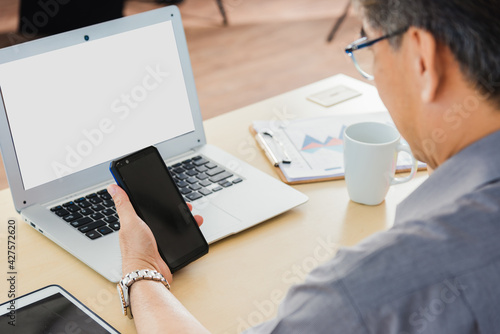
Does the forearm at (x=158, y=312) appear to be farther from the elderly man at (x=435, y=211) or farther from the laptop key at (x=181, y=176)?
the laptop key at (x=181, y=176)

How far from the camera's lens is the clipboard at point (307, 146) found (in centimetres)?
119

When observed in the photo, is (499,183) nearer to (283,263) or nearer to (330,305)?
(330,305)

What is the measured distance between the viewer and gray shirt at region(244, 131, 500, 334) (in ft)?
1.96

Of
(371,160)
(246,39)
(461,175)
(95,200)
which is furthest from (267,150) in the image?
(246,39)

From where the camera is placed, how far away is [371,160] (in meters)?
1.06

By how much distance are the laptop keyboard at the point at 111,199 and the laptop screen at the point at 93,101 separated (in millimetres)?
66

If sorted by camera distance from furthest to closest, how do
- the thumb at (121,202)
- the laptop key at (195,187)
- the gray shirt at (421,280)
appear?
1. the laptop key at (195,187)
2. the thumb at (121,202)
3. the gray shirt at (421,280)

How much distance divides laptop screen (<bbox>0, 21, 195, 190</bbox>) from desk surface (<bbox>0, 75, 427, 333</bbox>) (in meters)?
0.15

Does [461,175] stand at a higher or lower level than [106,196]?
higher

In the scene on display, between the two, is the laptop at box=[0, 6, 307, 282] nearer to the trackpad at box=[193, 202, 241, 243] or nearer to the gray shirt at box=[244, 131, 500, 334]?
the trackpad at box=[193, 202, 241, 243]

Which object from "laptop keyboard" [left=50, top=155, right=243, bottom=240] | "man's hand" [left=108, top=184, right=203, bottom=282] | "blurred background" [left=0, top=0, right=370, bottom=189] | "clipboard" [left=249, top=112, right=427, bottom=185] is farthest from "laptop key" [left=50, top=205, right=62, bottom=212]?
"blurred background" [left=0, top=0, right=370, bottom=189]

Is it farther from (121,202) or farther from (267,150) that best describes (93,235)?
(267,150)

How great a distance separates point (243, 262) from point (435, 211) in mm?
394

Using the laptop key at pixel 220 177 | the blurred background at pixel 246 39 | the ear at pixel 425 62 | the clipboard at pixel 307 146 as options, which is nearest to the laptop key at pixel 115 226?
the laptop key at pixel 220 177
